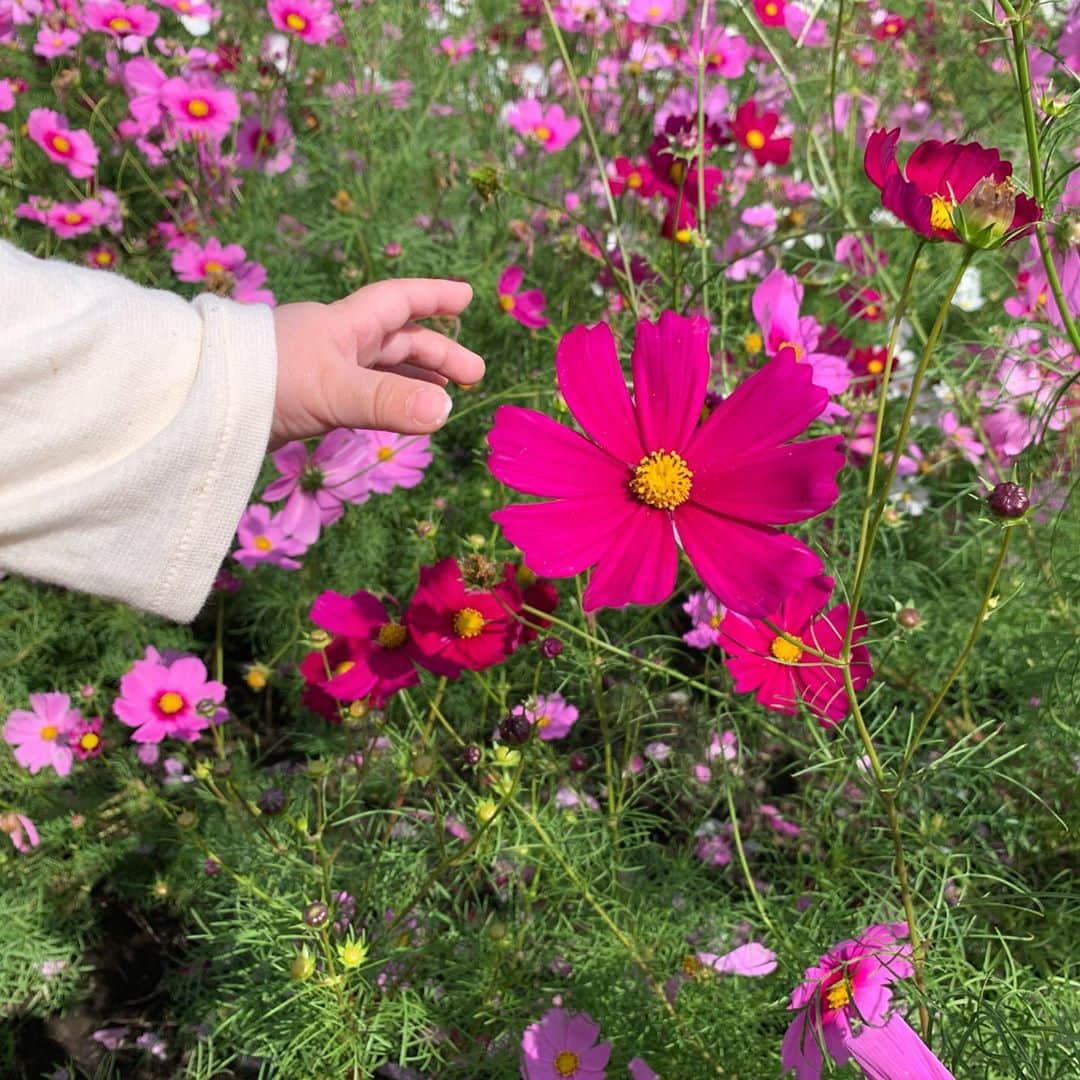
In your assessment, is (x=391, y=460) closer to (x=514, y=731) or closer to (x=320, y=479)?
(x=320, y=479)

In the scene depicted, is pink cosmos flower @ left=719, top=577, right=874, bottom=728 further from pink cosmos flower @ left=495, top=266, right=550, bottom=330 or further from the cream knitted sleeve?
pink cosmos flower @ left=495, top=266, right=550, bottom=330

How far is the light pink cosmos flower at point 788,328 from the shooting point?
38.1 inches

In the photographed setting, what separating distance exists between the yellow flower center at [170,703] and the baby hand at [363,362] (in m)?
0.35

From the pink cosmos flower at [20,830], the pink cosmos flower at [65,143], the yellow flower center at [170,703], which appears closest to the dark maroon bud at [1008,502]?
the yellow flower center at [170,703]

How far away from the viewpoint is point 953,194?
0.58 metres

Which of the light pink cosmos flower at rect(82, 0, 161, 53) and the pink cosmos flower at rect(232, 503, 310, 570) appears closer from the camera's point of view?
the pink cosmos flower at rect(232, 503, 310, 570)

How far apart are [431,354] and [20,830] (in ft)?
2.22

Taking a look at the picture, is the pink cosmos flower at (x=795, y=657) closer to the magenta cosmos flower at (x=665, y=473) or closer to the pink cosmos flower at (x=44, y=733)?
the magenta cosmos flower at (x=665, y=473)

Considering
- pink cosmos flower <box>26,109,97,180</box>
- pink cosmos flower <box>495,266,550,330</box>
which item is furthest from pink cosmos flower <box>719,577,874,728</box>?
pink cosmos flower <box>26,109,97,180</box>

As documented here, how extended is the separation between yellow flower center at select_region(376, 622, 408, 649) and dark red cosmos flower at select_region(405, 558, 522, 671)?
5cm

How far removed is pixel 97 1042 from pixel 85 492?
744mm

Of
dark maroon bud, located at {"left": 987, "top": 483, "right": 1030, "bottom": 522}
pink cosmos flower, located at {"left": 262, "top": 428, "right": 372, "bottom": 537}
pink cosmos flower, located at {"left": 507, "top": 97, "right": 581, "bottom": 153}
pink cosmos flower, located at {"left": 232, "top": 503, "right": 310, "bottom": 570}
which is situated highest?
dark maroon bud, located at {"left": 987, "top": 483, "right": 1030, "bottom": 522}

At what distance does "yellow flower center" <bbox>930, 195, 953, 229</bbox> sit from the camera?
0.54 metres

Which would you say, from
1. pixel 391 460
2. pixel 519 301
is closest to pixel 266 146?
pixel 519 301
